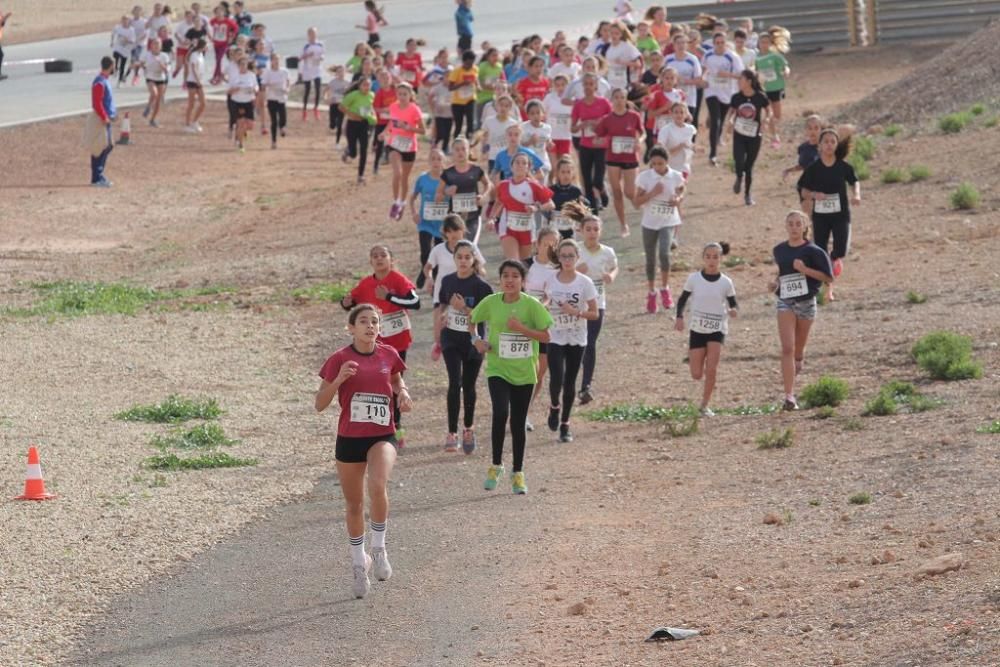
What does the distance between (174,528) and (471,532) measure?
7.19ft

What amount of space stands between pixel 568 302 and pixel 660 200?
188 inches

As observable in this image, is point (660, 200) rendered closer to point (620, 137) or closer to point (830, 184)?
point (830, 184)

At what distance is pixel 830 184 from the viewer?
758 inches

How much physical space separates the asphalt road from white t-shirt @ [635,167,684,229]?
22.5 metres

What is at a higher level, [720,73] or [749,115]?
[720,73]

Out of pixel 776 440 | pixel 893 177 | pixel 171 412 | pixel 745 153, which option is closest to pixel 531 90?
pixel 745 153

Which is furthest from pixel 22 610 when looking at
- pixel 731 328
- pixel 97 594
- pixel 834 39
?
pixel 834 39

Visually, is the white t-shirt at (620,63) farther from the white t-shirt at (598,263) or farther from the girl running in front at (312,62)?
the white t-shirt at (598,263)

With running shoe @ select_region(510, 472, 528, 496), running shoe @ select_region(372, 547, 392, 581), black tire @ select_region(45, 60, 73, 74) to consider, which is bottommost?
running shoe @ select_region(510, 472, 528, 496)

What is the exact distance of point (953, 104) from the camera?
31.5m

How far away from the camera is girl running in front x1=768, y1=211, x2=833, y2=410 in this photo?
1602 centimetres

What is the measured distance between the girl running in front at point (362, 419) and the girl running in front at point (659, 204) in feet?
27.4

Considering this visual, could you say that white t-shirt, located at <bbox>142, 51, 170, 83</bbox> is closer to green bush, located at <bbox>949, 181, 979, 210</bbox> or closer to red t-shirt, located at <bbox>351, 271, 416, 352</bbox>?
green bush, located at <bbox>949, 181, 979, 210</bbox>

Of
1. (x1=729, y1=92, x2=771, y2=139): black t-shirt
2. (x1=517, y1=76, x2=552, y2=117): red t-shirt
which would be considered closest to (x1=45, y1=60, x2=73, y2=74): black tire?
(x1=517, y1=76, x2=552, y2=117): red t-shirt
